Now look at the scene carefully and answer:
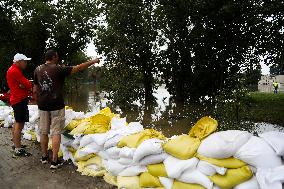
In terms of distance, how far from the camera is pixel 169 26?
1569 centimetres

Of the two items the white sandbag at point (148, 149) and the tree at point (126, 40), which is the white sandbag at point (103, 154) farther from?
the tree at point (126, 40)

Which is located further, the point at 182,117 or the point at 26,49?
the point at 26,49

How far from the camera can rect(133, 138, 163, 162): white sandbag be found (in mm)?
3260

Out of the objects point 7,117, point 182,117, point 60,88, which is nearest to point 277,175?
point 60,88

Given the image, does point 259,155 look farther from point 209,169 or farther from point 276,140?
point 209,169

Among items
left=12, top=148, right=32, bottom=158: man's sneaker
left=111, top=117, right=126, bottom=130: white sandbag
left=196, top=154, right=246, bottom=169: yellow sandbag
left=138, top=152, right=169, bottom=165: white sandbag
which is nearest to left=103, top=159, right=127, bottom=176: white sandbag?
left=138, top=152, right=169, bottom=165: white sandbag

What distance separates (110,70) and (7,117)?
9.08 metres

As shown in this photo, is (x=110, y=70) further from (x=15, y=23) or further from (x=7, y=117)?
(x=15, y=23)

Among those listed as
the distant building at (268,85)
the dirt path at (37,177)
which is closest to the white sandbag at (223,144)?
the dirt path at (37,177)

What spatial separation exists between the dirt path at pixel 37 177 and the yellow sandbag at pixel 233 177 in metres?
1.29

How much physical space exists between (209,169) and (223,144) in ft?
0.75

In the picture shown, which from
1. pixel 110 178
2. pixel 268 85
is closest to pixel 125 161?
pixel 110 178

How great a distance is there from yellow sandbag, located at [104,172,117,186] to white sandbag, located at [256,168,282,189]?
1.55 metres

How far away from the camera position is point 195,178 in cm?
289
